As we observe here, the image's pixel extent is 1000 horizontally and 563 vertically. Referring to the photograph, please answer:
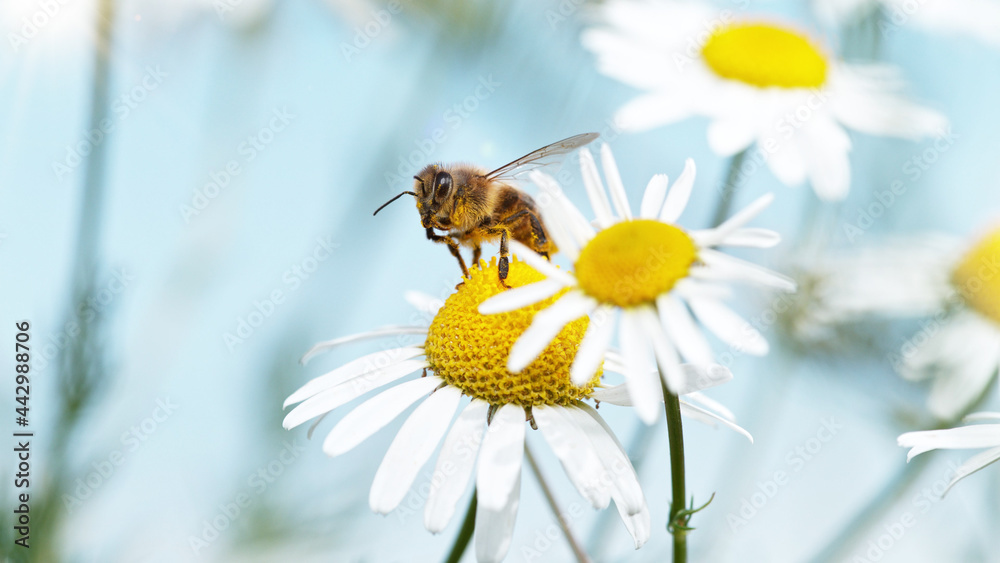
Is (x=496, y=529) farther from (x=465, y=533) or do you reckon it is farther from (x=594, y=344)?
(x=594, y=344)

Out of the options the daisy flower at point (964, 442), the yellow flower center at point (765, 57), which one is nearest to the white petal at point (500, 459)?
the daisy flower at point (964, 442)

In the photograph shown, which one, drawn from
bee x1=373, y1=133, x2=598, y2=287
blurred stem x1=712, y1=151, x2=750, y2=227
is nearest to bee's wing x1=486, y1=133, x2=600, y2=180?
bee x1=373, y1=133, x2=598, y2=287

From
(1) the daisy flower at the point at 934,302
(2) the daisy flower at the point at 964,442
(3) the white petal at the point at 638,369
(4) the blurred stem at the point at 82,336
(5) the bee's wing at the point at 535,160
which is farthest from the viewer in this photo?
(1) the daisy flower at the point at 934,302

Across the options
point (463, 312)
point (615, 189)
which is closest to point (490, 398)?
point (463, 312)

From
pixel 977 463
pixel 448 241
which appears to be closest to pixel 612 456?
pixel 977 463

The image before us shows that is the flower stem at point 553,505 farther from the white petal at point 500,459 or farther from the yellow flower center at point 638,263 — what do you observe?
the yellow flower center at point 638,263

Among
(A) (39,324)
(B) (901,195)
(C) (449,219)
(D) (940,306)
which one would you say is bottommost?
(D) (940,306)

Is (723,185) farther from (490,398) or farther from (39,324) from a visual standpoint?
(39,324)

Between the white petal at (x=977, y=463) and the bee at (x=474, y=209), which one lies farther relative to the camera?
the bee at (x=474, y=209)
